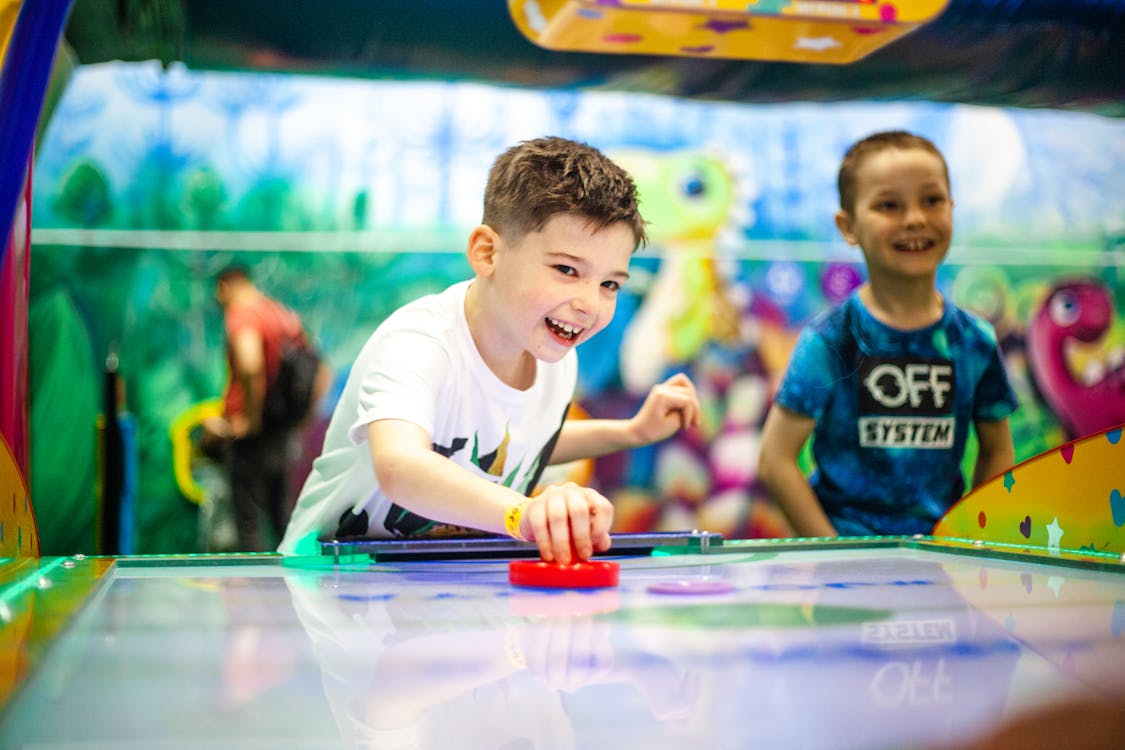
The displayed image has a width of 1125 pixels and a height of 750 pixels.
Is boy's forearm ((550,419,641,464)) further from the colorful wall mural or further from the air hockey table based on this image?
the colorful wall mural

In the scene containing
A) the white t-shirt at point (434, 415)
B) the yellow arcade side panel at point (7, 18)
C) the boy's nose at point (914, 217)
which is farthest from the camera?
the boy's nose at point (914, 217)

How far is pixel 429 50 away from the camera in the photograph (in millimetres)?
2598

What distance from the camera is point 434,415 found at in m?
1.33

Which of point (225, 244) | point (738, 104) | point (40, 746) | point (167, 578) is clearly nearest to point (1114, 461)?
point (167, 578)

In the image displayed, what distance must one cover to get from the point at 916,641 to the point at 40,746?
473 mm

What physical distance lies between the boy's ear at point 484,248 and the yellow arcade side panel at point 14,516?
594mm

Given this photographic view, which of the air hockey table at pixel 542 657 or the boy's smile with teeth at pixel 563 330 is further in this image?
the boy's smile with teeth at pixel 563 330

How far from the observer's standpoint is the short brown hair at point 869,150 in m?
2.69

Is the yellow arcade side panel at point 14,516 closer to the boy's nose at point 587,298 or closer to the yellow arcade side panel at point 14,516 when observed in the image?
the yellow arcade side panel at point 14,516

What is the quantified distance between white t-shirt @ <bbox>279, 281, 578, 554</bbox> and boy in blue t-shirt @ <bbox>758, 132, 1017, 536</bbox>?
114cm

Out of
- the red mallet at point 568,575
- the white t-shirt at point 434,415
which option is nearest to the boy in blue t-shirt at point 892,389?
the white t-shirt at point 434,415

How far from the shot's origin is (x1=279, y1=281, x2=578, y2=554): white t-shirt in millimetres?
1284

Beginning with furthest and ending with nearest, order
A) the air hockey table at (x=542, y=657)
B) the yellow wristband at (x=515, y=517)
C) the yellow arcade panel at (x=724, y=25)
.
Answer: the yellow arcade panel at (x=724, y=25), the yellow wristband at (x=515, y=517), the air hockey table at (x=542, y=657)

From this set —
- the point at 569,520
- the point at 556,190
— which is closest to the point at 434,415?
the point at 556,190
